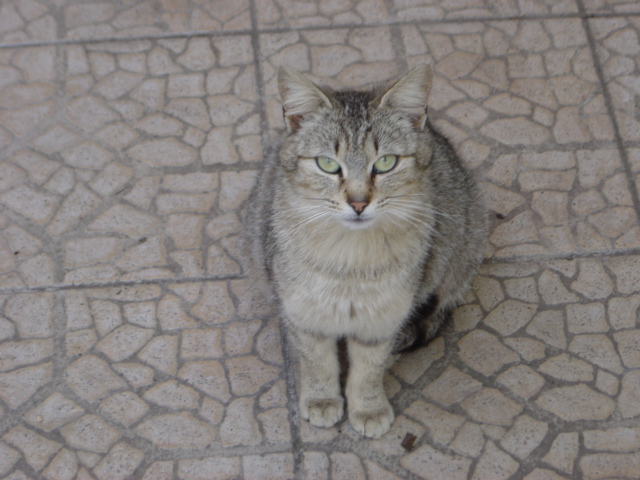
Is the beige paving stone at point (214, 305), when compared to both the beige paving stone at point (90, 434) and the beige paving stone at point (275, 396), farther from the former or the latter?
the beige paving stone at point (90, 434)

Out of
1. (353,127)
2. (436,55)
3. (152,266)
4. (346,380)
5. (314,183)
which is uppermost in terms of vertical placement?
(436,55)

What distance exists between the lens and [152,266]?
12.0ft

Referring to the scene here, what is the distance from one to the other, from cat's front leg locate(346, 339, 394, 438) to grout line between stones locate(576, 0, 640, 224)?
192 cm

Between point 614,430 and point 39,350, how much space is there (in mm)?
2897

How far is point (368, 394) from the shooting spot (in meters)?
Result: 3.06

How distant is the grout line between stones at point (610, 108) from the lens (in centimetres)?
388

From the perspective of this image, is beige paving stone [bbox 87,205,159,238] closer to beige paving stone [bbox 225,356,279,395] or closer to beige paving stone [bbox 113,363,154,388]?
beige paving stone [bbox 113,363,154,388]

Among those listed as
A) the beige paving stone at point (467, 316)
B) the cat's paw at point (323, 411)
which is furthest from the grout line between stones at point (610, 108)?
the cat's paw at point (323, 411)

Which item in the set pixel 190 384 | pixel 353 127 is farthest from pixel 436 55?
pixel 190 384

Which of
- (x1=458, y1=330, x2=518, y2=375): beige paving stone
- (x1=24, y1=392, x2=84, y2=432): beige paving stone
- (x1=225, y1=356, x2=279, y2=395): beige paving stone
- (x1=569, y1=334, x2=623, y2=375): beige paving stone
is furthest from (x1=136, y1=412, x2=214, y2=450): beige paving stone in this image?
(x1=569, y1=334, x2=623, y2=375): beige paving stone

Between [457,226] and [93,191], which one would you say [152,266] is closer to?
[93,191]

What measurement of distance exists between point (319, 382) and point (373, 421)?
0.31 m

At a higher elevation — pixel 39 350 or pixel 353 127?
pixel 353 127

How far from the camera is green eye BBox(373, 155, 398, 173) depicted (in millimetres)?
2562
